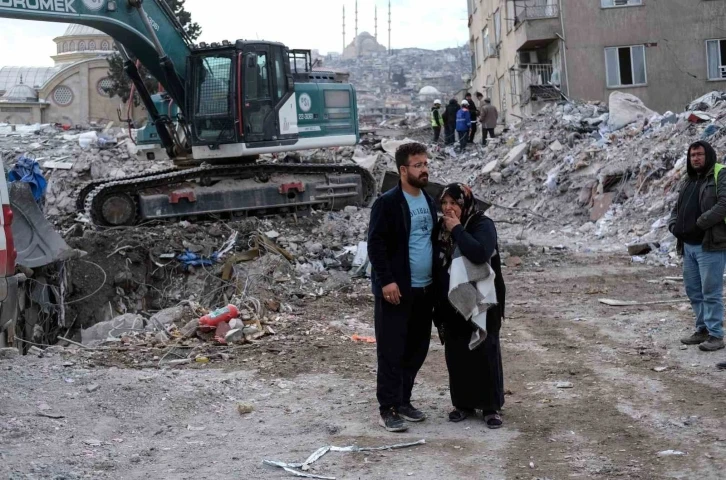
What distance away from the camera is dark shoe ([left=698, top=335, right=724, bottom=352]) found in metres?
7.98

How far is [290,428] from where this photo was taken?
6465 mm

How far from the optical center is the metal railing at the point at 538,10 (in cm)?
3206

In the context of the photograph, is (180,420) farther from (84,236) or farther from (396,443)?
(84,236)

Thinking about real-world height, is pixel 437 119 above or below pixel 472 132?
above

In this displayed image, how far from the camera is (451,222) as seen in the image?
605cm

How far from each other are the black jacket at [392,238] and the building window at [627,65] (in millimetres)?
27750

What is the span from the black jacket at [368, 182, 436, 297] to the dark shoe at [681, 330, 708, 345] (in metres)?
3.44

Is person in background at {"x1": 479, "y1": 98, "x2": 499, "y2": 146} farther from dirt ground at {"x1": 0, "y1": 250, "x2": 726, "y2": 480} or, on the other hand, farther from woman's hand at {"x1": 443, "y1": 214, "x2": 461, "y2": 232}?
woman's hand at {"x1": 443, "y1": 214, "x2": 461, "y2": 232}

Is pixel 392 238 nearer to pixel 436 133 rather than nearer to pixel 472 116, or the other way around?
pixel 472 116

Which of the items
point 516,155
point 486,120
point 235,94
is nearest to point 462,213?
point 235,94

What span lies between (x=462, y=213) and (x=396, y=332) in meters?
0.90

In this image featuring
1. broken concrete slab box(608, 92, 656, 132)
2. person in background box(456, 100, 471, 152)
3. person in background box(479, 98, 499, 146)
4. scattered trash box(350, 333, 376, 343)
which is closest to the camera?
scattered trash box(350, 333, 376, 343)

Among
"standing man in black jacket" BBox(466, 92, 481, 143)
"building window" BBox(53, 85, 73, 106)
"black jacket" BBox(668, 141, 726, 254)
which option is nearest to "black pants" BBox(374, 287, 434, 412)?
"black jacket" BBox(668, 141, 726, 254)

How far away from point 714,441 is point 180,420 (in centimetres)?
361
